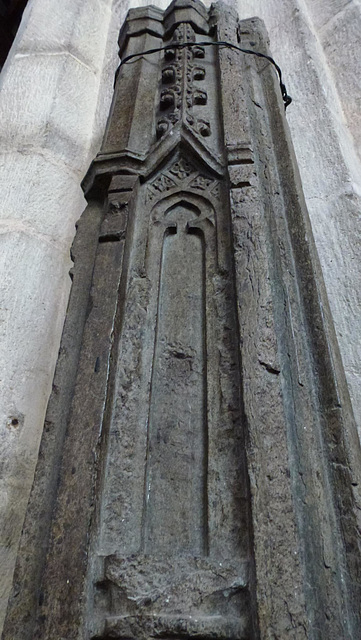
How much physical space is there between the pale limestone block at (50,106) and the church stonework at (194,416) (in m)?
0.52

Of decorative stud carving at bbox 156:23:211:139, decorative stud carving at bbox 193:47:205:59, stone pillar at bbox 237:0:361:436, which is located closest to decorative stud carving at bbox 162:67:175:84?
decorative stud carving at bbox 156:23:211:139

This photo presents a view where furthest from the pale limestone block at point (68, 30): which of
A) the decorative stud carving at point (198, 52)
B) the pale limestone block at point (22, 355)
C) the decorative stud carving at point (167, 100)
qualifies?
the pale limestone block at point (22, 355)

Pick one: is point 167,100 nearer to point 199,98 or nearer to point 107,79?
point 199,98

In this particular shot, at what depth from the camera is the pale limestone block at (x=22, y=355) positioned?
1191mm

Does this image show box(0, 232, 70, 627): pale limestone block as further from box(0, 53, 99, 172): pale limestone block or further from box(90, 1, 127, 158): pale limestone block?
box(90, 1, 127, 158): pale limestone block

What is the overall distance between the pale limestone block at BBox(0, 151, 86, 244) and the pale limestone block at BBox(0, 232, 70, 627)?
0.05 metres

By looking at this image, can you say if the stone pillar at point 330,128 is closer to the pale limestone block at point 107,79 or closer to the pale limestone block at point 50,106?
the pale limestone block at point 107,79

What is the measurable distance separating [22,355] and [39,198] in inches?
24.1

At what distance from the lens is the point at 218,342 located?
1030 mm

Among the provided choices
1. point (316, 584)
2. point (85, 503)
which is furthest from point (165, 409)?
point (316, 584)

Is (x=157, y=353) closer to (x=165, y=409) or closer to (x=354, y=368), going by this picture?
(x=165, y=409)

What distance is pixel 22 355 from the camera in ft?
4.50

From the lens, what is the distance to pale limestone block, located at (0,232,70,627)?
46.9 inches

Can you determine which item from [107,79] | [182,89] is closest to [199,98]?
[182,89]
